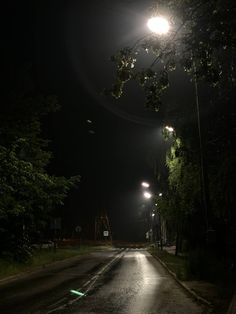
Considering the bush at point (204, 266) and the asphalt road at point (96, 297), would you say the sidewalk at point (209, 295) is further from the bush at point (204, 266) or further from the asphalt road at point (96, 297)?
the bush at point (204, 266)

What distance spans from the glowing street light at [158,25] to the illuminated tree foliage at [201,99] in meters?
0.09

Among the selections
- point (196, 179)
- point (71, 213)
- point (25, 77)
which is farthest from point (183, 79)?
point (71, 213)

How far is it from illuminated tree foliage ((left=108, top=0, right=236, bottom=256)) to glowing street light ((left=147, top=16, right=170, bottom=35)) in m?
0.09

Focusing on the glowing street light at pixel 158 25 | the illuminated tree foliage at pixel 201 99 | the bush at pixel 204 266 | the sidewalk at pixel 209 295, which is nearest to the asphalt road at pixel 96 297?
the sidewalk at pixel 209 295

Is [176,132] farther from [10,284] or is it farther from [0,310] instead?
[0,310]

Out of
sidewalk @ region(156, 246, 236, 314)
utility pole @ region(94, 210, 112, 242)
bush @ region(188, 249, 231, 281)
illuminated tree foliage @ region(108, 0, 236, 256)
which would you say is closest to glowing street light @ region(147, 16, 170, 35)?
illuminated tree foliage @ region(108, 0, 236, 256)

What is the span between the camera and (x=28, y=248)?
28531 mm

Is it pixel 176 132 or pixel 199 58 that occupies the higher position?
pixel 176 132

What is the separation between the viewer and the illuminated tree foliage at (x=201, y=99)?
8406mm

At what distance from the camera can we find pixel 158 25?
8.53m

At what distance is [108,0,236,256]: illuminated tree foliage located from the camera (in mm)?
8406

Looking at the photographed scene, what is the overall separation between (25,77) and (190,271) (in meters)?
11.8

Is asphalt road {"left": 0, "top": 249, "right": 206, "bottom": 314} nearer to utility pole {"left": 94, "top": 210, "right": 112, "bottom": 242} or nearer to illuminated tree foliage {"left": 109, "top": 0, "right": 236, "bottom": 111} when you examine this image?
illuminated tree foliage {"left": 109, "top": 0, "right": 236, "bottom": 111}

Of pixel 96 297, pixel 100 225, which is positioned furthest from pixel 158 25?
pixel 100 225
